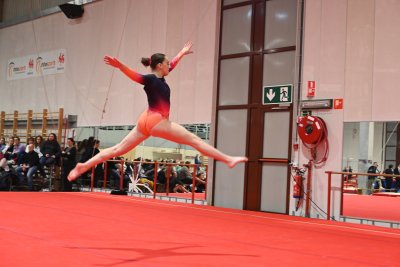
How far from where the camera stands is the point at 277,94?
10.9 meters

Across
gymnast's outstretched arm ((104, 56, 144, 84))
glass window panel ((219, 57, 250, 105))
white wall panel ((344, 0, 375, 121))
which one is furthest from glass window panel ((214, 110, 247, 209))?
gymnast's outstretched arm ((104, 56, 144, 84))

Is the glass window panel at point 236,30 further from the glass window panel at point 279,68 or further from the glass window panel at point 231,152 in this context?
the glass window panel at point 231,152

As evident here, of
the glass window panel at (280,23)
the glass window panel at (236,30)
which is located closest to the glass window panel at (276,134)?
the glass window panel at (280,23)

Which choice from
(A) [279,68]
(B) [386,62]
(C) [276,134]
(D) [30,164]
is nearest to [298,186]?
(C) [276,134]

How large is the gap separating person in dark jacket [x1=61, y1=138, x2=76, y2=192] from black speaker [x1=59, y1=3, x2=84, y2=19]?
412 centimetres

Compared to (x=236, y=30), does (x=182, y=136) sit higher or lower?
lower

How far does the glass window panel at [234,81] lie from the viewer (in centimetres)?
1148

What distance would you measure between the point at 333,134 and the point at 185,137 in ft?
19.1

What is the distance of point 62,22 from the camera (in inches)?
676

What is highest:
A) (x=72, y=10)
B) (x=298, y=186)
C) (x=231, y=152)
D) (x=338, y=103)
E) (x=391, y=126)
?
(x=72, y=10)

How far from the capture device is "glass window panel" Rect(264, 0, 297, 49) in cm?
1077

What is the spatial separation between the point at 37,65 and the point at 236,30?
882 cm

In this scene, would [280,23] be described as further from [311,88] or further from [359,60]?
[359,60]

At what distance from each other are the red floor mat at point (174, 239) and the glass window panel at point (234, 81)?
2.81 metres
